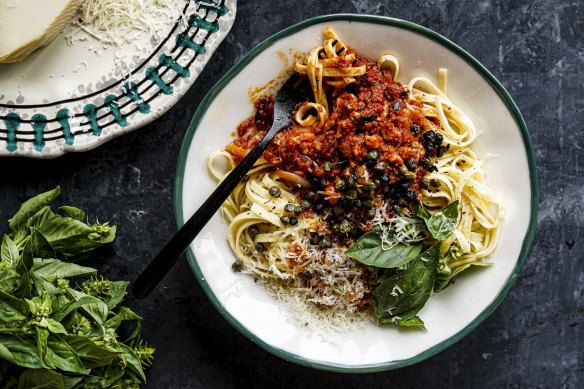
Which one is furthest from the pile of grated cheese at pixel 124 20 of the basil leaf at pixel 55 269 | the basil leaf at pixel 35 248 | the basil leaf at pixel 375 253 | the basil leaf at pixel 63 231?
the basil leaf at pixel 375 253

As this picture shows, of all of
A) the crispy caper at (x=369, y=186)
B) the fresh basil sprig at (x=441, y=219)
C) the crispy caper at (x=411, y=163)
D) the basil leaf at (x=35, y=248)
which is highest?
the crispy caper at (x=411, y=163)

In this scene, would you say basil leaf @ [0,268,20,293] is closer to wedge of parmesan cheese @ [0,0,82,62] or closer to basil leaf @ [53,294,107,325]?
basil leaf @ [53,294,107,325]

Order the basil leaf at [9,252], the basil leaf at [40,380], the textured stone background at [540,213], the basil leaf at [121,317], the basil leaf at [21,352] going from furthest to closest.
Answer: the textured stone background at [540,213] < the basil leaf at [121,317] < the basil leaf at [9,252] < the basil leaf at [40,380] < the basil leaf at [21,352]

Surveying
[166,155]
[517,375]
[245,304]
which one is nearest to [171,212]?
[166,155]

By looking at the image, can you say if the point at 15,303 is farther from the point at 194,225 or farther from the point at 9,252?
the point at 194,225

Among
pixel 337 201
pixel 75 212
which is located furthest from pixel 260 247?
pixel 75 212

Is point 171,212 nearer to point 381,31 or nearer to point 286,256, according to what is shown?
point 286,256

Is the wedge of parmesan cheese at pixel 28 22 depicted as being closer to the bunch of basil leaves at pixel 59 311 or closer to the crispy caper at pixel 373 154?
the bunch of basil leaves at pixel 59 311
